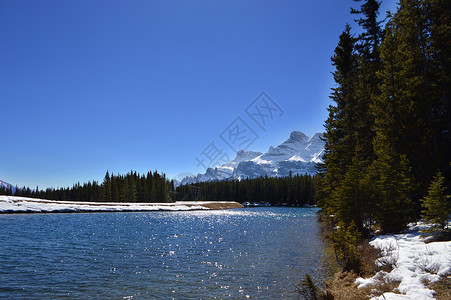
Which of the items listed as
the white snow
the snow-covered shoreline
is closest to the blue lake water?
the white snow

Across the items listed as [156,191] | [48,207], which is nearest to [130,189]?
[156,191]

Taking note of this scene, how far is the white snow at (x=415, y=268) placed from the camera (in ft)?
29.2

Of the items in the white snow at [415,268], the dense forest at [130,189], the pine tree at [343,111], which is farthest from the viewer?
the dense forest at [130,189]

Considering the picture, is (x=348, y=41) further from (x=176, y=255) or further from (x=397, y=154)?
(x=176, y=255)

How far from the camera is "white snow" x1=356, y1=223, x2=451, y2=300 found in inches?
350

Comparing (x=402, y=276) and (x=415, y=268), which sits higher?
(x=415, y=268)

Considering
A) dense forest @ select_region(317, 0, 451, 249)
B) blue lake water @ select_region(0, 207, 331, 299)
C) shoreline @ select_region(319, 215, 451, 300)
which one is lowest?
blue lake water @ select_region(0, 207, 331, 299)

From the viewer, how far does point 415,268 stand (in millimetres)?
10797

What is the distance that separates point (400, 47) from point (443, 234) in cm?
1828

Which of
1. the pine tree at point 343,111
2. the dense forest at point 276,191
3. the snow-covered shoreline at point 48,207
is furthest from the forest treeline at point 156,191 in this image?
the pine tree at point 343,111

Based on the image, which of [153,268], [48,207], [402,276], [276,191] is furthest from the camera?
[276,191]

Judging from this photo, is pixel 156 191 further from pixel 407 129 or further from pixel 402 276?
pixel 402 276

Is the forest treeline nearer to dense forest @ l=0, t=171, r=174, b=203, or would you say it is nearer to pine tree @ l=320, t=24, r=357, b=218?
dense forest @ l=0, t=171, r=174, b=203

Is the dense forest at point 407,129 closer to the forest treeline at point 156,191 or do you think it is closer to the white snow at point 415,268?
the white snow at point 415,268
